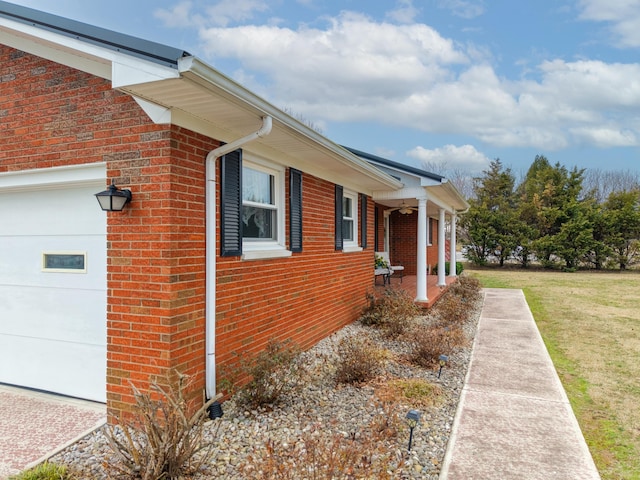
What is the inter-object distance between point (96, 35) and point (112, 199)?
129 centimetres

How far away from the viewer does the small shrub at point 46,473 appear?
2.88m

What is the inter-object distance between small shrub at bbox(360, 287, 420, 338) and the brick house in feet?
8.21

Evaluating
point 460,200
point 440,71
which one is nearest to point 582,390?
point 460,200

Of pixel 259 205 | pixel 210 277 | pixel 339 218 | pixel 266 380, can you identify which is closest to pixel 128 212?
pixel 210 277

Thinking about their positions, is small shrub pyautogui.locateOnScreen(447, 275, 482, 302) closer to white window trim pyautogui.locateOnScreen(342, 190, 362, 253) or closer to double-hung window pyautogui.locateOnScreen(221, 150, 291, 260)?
white window trim pyautogui.locateOnScreen(342, 190, 362, 253)

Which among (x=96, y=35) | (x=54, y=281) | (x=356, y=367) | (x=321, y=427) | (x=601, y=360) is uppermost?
(x=96, y=35)

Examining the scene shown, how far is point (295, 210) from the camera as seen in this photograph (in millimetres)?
5980

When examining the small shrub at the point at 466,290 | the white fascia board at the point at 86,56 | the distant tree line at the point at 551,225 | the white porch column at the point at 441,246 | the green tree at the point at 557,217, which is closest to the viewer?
the white fascia board at the point at 86,56

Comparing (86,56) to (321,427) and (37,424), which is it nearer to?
(37,424)

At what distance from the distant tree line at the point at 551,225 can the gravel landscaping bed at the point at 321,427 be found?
68.5 ft

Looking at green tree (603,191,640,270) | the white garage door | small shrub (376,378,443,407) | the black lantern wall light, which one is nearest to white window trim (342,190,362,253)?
small shrub (376,378,443,407)

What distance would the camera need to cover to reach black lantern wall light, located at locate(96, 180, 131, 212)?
3.57 m

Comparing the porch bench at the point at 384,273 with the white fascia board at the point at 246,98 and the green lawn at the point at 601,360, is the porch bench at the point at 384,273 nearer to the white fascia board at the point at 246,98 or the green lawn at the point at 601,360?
the green lawn at the point at 601,360

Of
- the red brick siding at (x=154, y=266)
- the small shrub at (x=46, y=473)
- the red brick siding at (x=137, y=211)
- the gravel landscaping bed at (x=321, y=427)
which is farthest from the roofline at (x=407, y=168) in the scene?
the small shrub at (x=46, y=473)
